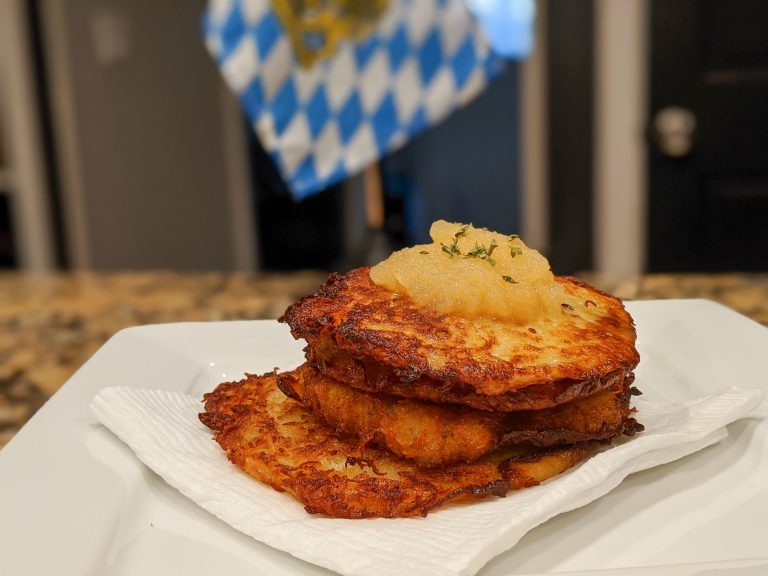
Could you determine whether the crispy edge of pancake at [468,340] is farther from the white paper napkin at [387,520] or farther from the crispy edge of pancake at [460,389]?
the white paper napkin at [387,520]

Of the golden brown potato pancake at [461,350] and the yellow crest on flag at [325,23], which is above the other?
the yellow crest on flag at [325,23]

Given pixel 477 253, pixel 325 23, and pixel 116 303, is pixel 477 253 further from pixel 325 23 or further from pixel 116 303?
pixel 325 23

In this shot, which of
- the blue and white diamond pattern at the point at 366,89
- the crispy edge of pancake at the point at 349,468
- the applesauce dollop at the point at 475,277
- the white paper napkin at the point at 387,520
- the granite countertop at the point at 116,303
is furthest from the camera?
the blue and white diamond pattern at the point at 366,89

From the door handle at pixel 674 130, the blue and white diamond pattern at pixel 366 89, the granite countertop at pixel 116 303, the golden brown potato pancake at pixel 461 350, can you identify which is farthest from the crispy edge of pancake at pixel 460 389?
the door handle at pixel 674 130

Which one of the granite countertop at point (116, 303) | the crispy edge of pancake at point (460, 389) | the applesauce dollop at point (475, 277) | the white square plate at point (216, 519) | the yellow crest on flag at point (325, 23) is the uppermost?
the yellow crest on flag at point (325, 23)

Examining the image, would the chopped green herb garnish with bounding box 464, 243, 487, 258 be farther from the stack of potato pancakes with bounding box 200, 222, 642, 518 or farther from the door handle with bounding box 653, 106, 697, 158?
the door handle with bounding box 653, 106, 697, 158

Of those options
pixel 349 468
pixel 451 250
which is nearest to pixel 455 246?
pixel 451 250
